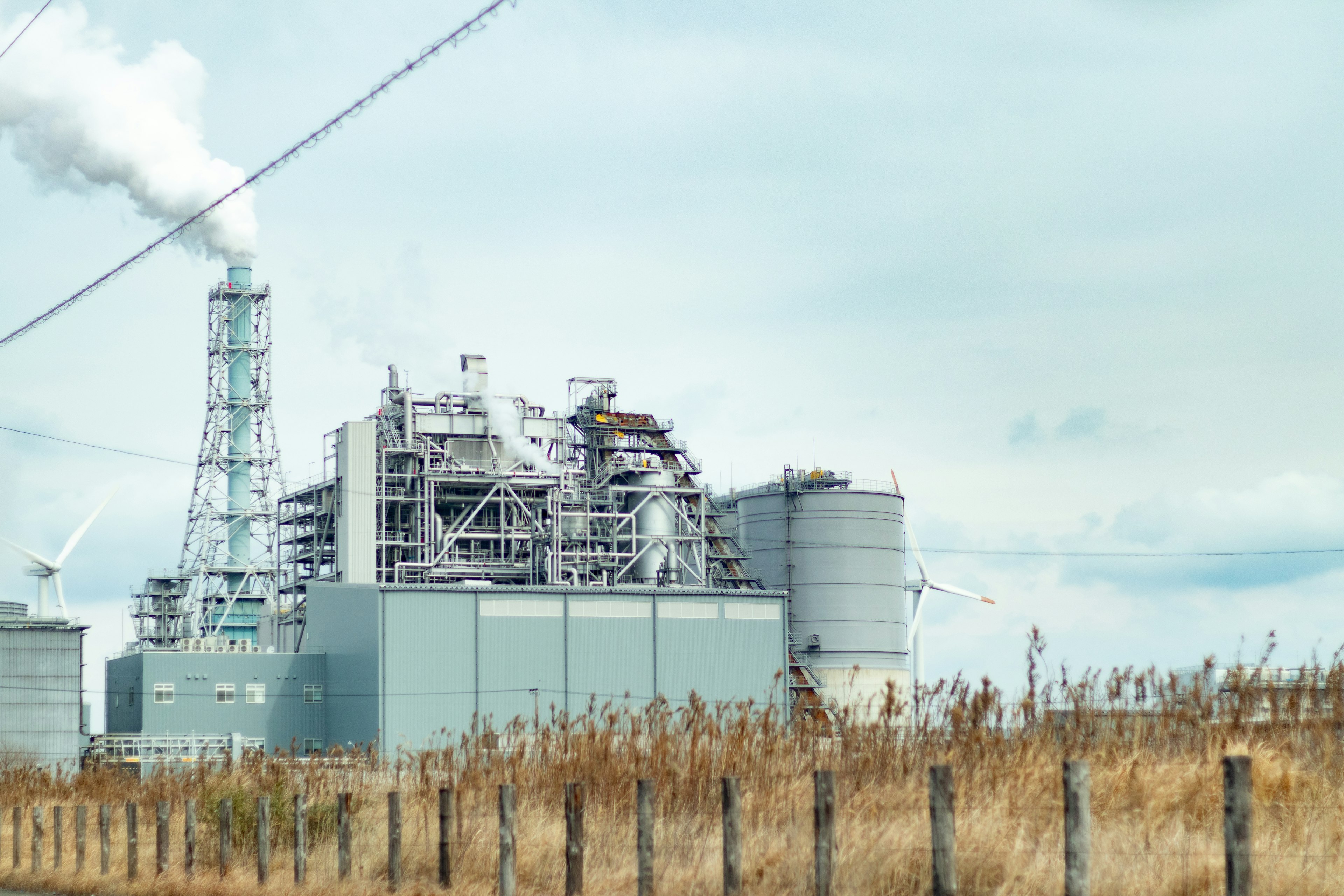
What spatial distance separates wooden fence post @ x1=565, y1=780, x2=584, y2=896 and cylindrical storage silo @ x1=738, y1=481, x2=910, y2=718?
181ft

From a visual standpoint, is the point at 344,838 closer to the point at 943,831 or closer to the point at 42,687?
the point at 943,831

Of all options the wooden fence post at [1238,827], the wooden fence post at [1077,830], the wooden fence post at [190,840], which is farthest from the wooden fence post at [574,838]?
the wooden fence post at [190,840]

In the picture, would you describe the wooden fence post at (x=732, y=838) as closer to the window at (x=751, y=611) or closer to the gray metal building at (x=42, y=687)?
the gray metal building at (x=42, y=687)

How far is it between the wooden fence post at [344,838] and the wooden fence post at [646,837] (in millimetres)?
5220

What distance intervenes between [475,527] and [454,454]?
10.9 feet

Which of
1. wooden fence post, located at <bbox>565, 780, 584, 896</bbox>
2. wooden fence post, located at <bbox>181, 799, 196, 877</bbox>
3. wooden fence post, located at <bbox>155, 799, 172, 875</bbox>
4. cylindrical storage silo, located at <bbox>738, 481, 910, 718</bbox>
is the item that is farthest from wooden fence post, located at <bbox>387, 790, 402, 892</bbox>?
cylindrical storage silo, located at <bbox>738, 481, 910, 718</bbox>

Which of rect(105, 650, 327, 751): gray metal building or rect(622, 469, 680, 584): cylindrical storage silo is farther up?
rect(622, 469, 680, 584): cylindrical storage silo

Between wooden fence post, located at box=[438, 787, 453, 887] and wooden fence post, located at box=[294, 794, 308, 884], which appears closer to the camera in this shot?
wooden fence post, located at box=[438, 787, 453, 887]

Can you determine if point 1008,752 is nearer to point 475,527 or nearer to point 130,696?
point 475,527

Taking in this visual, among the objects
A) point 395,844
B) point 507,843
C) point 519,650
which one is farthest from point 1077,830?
point 519,650

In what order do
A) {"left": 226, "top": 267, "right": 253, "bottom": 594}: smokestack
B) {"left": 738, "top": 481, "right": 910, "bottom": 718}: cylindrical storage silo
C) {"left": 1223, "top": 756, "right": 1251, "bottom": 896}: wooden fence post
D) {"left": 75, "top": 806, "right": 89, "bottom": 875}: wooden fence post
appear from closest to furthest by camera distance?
{"left": 1223, "top": 756, "right": 1251, "bottom": 896}: wooden fence post, {"left": 75, "top": 806, "right": 89, "bottom": 875}: wooden fence post, {"left": 738, "top": 481, "right": 910, "bottom": 718}: cylindrical storage silo, {"left": 226, "top": 267, "right": 253, "bottom": 594}: smokestack

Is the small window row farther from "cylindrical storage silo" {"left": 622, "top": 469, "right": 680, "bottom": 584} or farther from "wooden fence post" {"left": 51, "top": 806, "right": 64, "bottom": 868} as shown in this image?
"wooden fence post" {"left": 51, "top": 806, "right": 64, "bottom": 868}

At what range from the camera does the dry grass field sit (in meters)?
11.3

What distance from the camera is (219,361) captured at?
7712 centimetres
